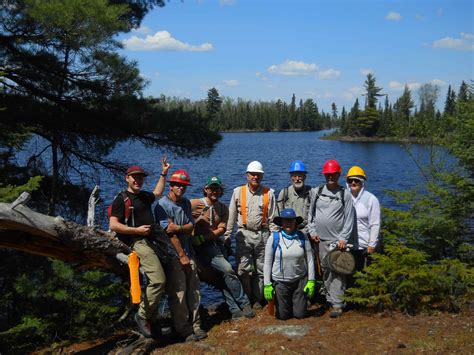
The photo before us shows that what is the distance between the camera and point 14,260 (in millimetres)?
7234

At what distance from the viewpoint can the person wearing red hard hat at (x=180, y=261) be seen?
6.25 metres

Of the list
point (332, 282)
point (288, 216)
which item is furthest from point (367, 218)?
point (288, 216)

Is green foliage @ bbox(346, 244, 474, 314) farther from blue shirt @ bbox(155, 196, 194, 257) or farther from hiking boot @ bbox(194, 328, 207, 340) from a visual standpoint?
blue shirt @ bbox(155, 196, 194, 257)

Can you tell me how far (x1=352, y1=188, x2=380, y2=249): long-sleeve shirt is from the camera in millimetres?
6719

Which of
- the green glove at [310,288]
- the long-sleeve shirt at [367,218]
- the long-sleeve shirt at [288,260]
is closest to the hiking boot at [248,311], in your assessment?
the long-sleeve shirt at [288,260]

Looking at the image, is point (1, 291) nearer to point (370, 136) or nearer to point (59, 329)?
point (59, 329)

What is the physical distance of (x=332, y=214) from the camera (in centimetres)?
658

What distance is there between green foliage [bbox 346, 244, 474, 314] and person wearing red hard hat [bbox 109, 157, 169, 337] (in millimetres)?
2553

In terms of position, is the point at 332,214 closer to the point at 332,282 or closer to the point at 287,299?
the point at 332,282

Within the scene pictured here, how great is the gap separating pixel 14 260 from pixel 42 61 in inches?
157

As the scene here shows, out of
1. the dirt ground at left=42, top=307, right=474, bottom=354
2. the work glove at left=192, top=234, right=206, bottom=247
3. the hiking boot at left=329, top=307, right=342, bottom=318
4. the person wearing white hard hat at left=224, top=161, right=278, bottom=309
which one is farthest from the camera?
the person wearing white hard hat at left=224, top=161, right=278, bottom=309

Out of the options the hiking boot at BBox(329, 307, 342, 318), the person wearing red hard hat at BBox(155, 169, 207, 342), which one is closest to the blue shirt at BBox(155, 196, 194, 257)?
the person wearing red hard hat at BBox(155, 169, 207, 342)

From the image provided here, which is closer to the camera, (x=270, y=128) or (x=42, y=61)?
(x=42, y=61)

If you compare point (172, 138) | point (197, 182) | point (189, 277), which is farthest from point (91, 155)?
point (197, 182)
